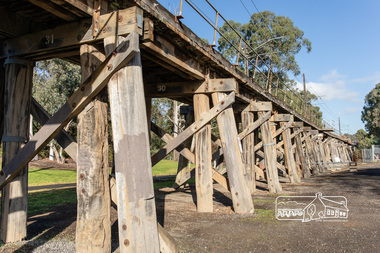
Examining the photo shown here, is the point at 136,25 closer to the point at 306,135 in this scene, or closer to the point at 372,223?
the point at 372,223

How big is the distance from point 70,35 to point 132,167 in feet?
5.82

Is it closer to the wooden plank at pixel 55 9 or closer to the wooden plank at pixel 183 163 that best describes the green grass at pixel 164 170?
the wooden plank at pixel 183 163

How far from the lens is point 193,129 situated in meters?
6.24

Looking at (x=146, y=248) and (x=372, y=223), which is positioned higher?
(x=146, y=248)

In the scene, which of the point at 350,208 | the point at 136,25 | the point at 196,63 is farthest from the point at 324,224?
the point at 136,25

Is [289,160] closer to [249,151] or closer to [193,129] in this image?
[249,151]

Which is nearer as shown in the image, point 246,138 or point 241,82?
point 241,82

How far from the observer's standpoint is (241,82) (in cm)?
845

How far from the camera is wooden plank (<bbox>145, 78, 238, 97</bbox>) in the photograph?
6.74 m

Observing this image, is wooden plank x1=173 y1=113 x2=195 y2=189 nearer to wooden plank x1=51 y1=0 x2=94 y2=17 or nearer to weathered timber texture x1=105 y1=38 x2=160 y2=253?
weathered timber texture x1=105 y1=38 x2=160 y2=253

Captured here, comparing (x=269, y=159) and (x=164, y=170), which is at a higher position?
(x=269, y=159)

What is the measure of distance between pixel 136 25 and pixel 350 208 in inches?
256

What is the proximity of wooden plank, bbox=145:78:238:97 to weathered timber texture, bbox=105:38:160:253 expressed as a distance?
3.48 m

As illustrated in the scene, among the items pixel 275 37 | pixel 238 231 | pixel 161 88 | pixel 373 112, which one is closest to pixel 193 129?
pixel 161 88
